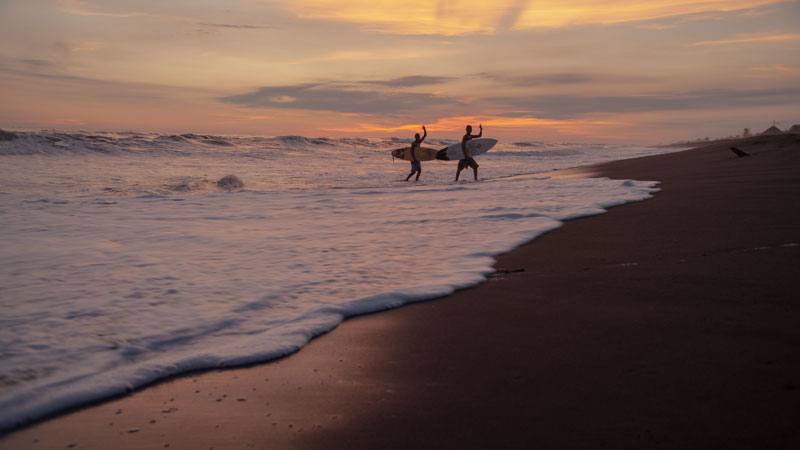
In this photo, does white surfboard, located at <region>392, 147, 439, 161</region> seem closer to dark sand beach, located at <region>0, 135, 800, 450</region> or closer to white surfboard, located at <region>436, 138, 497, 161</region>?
white surfboard, located at <region>436, 138, 497, 161</region>

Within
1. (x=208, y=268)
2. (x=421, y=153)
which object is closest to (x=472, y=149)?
(x=421, y=153)

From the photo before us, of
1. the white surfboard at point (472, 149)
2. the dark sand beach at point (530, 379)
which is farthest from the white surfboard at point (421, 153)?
the dark sand beach at point (530, 379)

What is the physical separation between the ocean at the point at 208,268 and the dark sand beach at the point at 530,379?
0.78 ft

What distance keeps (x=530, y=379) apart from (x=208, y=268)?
330cm

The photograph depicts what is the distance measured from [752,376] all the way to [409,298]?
6.67 ft

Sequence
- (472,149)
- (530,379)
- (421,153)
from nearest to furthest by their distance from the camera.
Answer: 1. (530,379)
2. (472,149)
3. (421,153)

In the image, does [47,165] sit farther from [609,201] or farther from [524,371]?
[524,371]

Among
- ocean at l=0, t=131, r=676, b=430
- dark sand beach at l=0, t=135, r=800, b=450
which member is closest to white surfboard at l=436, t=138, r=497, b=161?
ocean at l=0, t=131, r=676, b=430

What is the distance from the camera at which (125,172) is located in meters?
17.7

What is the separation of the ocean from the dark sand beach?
0.78ft

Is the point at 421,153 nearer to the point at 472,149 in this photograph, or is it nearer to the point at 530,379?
the point at 472,149

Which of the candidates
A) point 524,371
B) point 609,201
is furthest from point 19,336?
point 609,201

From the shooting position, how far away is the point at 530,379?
226cm

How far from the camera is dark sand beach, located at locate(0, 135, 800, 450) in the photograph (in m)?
1.85
